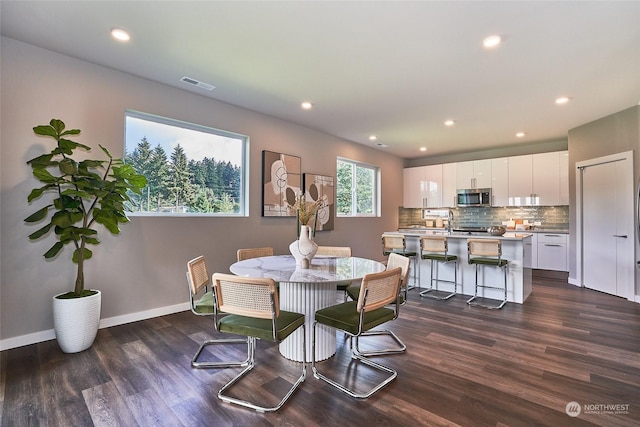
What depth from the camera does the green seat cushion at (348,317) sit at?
2.13 metres

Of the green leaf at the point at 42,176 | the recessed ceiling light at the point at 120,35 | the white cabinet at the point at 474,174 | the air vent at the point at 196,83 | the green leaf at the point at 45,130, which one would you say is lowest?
the green leaf at the point at 42,176

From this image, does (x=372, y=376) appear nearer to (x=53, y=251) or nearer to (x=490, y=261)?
(x=490, y=261)

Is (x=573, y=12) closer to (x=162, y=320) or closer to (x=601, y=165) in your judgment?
(x=601, y=165)

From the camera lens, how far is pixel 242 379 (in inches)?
90.6

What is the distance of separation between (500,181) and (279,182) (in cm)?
501

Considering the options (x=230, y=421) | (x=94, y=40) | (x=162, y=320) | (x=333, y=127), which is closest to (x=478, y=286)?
(x=333, y=127)

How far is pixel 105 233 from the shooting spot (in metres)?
3.28

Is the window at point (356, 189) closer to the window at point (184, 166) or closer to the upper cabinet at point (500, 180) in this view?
the upper cabinet at point (500, 180)

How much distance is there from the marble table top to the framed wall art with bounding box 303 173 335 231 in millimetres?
2463

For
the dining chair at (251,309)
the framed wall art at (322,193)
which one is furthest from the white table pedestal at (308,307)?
the framed wall art at (322,193)

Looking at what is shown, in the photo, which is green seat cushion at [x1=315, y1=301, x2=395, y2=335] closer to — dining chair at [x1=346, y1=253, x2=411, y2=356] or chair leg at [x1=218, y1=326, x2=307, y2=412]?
dining chair at [x1=346, y1=253, x2=411, y2=356]

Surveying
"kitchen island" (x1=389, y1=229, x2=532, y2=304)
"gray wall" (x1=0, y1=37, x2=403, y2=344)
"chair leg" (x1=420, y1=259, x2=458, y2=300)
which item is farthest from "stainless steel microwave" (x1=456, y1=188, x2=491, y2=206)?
"gray wall" (x1=0, y1=37, x2=403, y2=344)

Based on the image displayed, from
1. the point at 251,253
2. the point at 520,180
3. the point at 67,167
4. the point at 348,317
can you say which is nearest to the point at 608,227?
the point at 520,180

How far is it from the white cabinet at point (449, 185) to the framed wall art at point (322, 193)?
10.6ft
